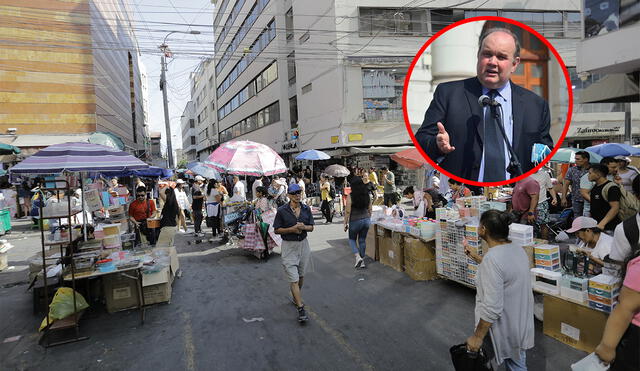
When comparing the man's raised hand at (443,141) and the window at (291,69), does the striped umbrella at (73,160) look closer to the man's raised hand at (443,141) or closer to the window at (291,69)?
the man's raised hand at (443,141)

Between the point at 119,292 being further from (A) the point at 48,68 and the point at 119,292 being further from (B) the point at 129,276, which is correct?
(A) the point at 48,68

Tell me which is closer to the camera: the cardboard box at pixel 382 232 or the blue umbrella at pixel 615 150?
the cardboard box at pixel 382 232

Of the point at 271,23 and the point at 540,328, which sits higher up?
the point at 271,23

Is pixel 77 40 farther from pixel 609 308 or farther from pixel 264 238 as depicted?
pixel 609 308

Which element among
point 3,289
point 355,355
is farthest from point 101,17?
point 355,355

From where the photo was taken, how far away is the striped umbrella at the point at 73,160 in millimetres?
5648

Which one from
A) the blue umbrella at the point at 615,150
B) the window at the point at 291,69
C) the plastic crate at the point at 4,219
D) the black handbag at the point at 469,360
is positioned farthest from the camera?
the window at the point at 291,69

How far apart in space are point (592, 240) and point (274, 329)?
4120 mm

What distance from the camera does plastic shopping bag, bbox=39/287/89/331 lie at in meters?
4.89

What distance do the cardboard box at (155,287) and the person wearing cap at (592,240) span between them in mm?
5792

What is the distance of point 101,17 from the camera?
2756 cm

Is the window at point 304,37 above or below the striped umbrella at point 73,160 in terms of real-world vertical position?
above

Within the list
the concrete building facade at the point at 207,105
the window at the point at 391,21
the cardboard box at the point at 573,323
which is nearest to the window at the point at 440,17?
the window at the point at 391,21

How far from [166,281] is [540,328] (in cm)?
529
